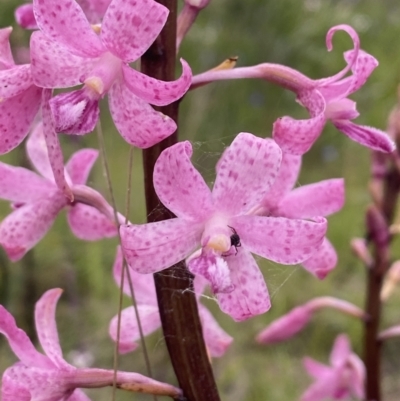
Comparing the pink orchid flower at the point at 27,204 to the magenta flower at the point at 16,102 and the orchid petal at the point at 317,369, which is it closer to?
the magenta flower at the point at 16,102

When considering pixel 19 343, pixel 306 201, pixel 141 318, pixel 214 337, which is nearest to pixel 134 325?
pixel 141 318

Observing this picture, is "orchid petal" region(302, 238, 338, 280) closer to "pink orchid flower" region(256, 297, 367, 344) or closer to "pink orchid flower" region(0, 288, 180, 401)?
"pink orchid flower" region(0, 288, 180, 401)

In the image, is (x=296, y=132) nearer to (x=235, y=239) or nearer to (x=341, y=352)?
(x=235, y=239)

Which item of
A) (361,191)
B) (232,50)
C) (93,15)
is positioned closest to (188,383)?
(93,15)

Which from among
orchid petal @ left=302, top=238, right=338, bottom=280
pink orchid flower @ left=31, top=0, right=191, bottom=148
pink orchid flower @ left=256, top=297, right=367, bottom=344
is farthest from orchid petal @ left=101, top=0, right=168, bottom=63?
pink orchid flower @ left=256, top=297, right=367, bottom=344

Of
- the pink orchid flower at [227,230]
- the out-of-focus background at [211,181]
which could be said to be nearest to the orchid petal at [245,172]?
the pink orchid flower at [227,230]
